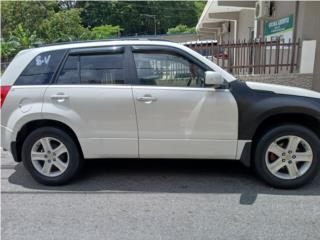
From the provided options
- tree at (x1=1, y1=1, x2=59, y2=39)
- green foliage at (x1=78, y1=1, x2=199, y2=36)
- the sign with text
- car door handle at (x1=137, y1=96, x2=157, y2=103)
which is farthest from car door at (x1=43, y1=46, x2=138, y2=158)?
green foliage at (x1=78, y1=1, x2=199, y2=36)

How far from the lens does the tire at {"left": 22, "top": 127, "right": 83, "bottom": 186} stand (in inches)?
166

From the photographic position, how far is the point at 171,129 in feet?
13.4

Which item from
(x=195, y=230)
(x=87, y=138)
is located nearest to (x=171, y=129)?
(x=87, y=138)

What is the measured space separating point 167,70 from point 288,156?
5.94ft

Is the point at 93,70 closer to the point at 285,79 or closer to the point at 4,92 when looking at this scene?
the point at 4,92

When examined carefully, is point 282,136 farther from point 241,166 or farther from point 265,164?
point 241,166

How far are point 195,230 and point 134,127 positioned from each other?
150cm

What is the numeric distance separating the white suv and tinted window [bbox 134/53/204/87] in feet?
0.04

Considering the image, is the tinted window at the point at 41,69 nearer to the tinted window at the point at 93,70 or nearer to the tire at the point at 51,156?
the tinted window at the point at 93,70

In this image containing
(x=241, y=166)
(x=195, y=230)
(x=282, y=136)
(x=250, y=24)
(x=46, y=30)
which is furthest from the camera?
(x=46, y=30)

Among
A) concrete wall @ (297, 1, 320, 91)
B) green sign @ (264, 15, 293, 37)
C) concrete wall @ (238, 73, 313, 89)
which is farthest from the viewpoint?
green sign @ (264, 15, 293, 37)

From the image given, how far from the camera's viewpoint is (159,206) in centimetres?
370

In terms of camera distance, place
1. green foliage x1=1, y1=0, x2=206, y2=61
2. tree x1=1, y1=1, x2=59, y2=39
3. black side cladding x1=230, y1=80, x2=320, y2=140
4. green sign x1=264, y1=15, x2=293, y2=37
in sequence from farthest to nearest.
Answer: green foliage x1=1, y1=0, x2=206, y2=61, tree x1=1, y1=1, x2=59, y2=39, green sign x1=264, y1=15, x2=293, y2=37, black side cladding x1=230, y1=80, x2=320, y2=140

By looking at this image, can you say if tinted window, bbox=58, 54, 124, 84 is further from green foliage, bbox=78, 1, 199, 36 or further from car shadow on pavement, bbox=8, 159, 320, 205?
green foliage, bbox=78, 1, 199, 36
